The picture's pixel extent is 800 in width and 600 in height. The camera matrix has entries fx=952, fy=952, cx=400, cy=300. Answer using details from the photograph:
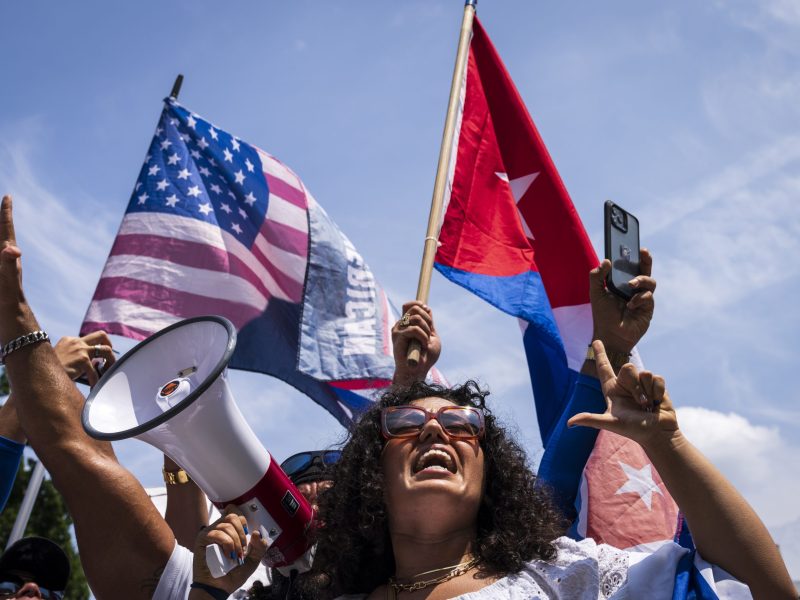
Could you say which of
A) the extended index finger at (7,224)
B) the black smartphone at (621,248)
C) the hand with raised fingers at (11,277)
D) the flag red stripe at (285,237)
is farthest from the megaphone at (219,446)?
the flag red stripe at (285,237)

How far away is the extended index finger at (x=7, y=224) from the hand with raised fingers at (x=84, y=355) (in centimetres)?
53

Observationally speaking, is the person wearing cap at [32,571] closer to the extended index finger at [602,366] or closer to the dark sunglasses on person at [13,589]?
the dark sunglasses on person at [13,589]

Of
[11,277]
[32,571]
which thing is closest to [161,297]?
[32,571]

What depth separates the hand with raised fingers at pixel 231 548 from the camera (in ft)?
8.35

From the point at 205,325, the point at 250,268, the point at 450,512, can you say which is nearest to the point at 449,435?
the point at 450,512

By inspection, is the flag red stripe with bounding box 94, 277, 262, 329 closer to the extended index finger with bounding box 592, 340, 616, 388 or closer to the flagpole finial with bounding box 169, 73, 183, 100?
the flagpole finial with bounding box 169, 73, 183, 100

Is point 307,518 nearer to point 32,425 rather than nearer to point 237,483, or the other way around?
point 237,483

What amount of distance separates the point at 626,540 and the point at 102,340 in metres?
2.49

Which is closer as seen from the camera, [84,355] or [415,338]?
[84,355]

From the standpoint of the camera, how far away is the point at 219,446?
269 cm

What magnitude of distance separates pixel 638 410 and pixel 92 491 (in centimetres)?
167

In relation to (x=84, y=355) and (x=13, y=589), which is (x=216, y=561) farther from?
(x=84, y=355)

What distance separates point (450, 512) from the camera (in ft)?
9.30

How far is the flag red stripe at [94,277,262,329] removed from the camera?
6.49 metres
